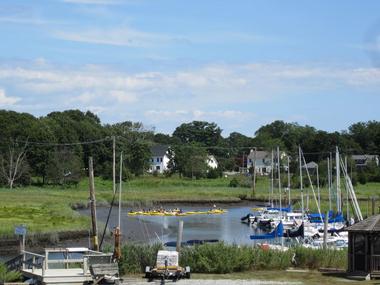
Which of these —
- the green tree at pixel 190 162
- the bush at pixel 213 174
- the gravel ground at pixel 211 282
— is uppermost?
the green tree at pixel 190 162

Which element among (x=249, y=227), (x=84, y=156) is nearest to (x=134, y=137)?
(x=84, y=156)

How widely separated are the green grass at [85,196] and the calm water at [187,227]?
16.8ft

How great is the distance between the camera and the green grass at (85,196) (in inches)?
2808

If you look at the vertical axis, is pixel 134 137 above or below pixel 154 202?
above

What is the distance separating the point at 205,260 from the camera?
36.2m

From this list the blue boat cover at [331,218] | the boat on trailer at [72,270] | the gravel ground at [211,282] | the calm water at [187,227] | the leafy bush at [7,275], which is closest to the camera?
the gravel ground at [211,282]

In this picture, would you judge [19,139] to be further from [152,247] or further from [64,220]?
[152,247]

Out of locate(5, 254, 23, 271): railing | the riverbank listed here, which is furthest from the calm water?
locate(5, 254, 23, 271): railing

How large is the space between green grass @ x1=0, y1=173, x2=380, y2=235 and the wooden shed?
3331 cm

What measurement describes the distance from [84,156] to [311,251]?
398ft

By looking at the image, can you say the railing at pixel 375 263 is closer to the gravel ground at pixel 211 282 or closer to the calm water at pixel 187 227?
the gravel ground at pixel 211 282

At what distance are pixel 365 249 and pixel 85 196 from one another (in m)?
85.3

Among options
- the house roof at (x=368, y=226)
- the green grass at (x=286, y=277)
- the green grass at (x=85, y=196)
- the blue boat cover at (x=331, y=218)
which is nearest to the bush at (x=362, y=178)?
the green grass at (x=85, y=196)

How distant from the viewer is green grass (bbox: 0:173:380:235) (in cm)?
7131
